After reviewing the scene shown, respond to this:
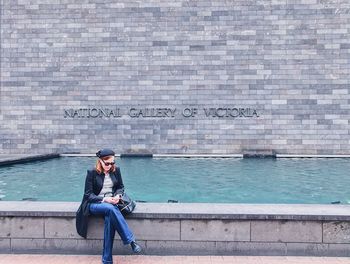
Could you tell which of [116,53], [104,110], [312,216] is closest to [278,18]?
[116,53]

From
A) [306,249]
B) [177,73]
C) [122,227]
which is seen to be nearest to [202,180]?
[306,249]

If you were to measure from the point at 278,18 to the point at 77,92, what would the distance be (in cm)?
986

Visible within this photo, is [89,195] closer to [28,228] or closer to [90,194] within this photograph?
[90,194]

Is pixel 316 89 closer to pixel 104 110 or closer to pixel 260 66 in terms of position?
pixel 260 66

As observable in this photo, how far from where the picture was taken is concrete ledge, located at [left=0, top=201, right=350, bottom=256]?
5551 millimetres

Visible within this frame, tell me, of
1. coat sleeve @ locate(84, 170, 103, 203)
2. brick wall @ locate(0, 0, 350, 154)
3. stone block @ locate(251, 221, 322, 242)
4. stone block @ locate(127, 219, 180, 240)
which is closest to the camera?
coat sleeve @ locate(84, 170, 103, 203)

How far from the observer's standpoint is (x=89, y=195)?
5469 mm

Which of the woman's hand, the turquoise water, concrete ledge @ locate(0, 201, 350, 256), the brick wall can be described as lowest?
the turquoise water

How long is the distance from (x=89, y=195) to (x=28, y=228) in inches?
43.6

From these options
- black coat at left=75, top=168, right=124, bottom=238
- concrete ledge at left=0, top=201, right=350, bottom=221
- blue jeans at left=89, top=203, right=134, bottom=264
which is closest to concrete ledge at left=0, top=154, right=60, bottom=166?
concrete ledge at left=0, top=201, right=350, bottom=221

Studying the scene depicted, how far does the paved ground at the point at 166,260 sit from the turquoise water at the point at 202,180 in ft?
9.58

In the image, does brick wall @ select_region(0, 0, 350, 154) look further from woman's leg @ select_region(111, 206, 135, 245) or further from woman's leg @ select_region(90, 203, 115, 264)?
woman's leg @ select_region(111, 206, 135, 245)

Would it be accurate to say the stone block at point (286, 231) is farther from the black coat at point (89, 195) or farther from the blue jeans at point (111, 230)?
the black coat at point (89, 195)

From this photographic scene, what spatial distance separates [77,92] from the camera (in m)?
19.1
